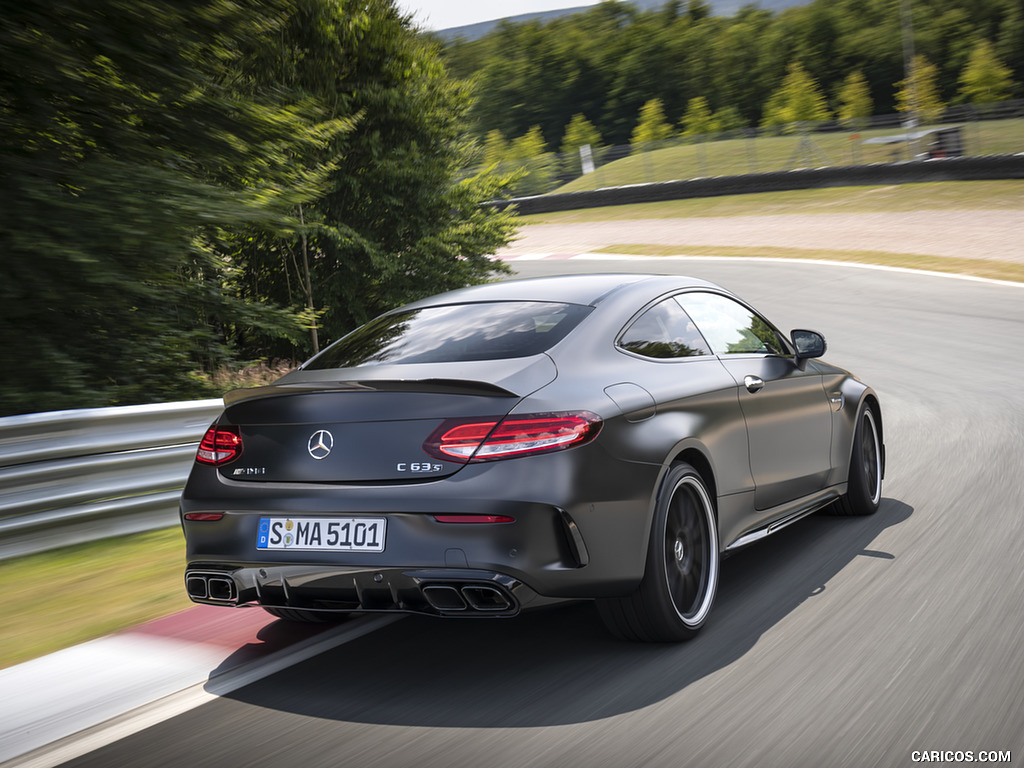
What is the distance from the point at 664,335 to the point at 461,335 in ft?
3.06

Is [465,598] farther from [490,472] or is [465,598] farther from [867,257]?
[867,257]

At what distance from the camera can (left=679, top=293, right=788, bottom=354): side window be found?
5.28 m

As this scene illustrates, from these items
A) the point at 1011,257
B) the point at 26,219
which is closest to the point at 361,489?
the point at 26,219

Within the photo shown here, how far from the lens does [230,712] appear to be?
153 inches

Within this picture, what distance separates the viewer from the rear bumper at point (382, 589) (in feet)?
12.3

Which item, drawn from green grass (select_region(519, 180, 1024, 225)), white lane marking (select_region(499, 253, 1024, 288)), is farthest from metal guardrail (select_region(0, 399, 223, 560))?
green grass (select_region(519, 180, 1024, 225))

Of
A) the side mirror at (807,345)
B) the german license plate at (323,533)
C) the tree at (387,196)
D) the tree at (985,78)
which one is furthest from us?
the tree at (985,78)

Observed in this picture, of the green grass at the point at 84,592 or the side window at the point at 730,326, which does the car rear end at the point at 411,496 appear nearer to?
the green grass at the point at 84,592

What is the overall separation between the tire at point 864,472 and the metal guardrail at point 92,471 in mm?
4012

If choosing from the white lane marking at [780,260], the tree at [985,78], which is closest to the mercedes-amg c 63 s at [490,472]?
the white lane marking at [780,260]

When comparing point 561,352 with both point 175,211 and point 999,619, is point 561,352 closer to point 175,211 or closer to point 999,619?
point 999,619

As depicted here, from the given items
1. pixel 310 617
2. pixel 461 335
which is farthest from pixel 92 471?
pixel 461 335

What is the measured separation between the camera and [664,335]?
4875 millimetres

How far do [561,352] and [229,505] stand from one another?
138 centimetres
